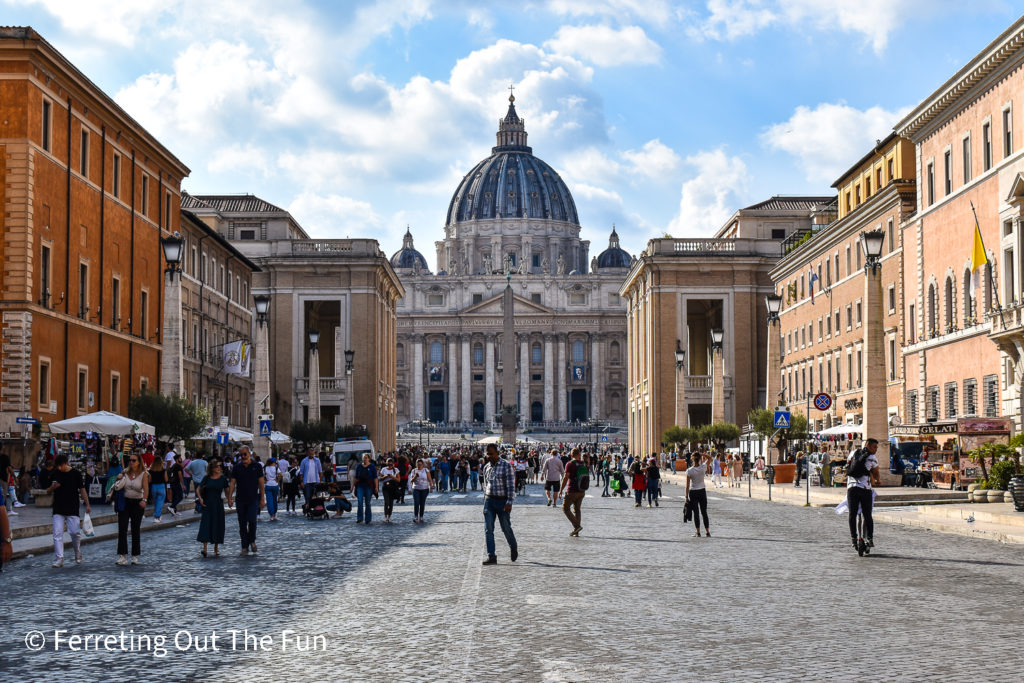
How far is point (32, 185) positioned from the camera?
40344 mm

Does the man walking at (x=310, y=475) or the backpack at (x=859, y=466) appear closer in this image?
the backpack at (x=859, y=466)

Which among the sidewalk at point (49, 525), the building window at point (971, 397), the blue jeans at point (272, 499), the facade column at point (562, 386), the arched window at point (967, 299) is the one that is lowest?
the sidewalk at point (49, 525)

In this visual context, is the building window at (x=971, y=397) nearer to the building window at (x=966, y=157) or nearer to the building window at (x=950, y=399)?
the building window at (x=950, y=399)

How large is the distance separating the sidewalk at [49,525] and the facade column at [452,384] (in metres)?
151

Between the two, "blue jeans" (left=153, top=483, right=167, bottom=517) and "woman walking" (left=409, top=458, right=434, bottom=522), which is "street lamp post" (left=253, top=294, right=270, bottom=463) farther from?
"woman walking" (left=409, top=458, right=434, bottom=522)

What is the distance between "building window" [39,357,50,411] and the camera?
41.2 meters

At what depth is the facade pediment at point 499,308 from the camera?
18650 cm

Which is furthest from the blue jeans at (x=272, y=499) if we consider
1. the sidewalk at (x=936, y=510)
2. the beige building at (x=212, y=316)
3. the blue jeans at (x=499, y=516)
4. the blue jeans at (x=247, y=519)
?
the beige building at (x=212, y=316)

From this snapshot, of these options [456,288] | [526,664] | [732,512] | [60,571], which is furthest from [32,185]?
[456,288]

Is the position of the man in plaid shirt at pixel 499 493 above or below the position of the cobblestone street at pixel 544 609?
above

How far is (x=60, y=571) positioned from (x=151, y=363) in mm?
35637

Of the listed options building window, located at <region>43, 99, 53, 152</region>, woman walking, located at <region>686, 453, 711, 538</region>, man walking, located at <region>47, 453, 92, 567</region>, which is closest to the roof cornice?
woman walking, located at <region>686, 453, 711, 538</region>

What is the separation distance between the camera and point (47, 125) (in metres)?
42.1

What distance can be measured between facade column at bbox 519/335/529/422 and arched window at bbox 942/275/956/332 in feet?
455
